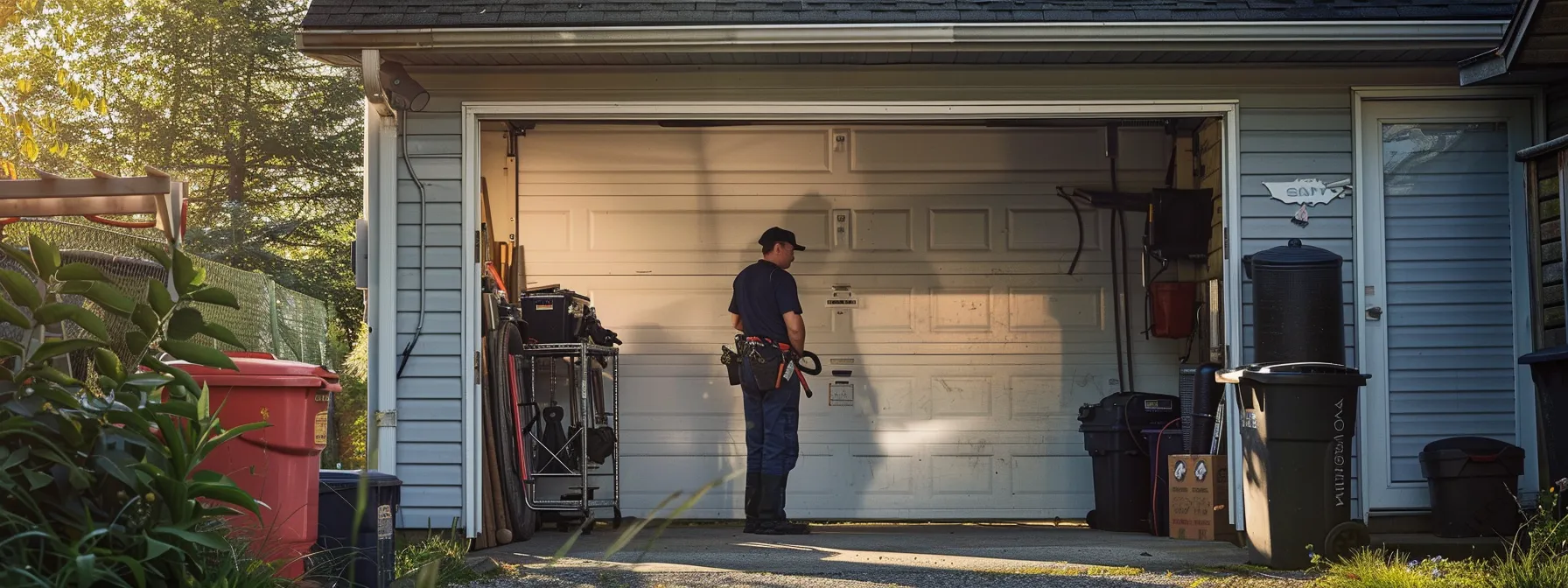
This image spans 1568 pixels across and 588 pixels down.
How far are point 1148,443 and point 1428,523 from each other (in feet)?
4.63

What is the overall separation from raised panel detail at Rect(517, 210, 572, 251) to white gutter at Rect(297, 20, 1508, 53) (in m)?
2.26

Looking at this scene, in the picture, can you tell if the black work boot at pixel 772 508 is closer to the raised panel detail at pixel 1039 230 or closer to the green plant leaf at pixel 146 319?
the raised panel detail at pixel 1039 230

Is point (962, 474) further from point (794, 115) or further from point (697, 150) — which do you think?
point (794, 115)

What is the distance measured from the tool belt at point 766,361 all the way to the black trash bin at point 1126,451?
1.60 metres

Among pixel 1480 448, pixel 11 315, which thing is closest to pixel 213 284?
pixel 11 315

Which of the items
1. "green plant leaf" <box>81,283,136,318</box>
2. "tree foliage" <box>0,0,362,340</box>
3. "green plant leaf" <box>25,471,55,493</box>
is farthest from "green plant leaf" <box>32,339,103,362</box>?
"tree foliage" <box>0,0,362,340</box>

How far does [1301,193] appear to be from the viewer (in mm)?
6918

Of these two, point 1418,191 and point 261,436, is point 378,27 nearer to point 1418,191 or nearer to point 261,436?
point 261,436

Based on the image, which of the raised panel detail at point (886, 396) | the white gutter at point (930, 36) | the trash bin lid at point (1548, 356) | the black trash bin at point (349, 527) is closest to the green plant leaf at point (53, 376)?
the black trash bin at point (349, 527)

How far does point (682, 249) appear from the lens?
866 centimetres

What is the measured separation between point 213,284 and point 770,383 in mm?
3412

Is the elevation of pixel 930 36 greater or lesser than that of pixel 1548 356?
greater

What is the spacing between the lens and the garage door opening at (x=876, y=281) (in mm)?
8562

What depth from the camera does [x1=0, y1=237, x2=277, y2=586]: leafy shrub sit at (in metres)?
3.33
